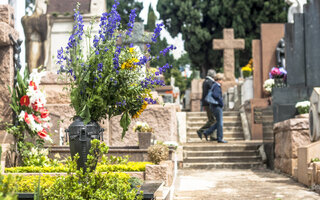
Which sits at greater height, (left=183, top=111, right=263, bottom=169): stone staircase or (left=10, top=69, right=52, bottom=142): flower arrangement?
(left=10, top=69, right=52, bottom=142): flower arrangement

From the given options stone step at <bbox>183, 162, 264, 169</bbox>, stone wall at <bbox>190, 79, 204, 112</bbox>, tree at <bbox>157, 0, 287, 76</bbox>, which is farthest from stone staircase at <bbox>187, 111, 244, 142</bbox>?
tree at <bbox>157, 0, 287, 76</bbox>

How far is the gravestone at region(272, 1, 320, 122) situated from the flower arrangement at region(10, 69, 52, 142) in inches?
251

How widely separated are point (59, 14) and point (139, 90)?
9.13 meters

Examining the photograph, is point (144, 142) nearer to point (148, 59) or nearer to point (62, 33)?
point (148, 59)

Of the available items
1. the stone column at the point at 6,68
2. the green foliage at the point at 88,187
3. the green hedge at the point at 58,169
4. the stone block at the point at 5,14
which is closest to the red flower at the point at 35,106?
the stone column at the point at 6,68


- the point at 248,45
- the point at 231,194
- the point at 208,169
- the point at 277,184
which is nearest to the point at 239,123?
the point at 208,169

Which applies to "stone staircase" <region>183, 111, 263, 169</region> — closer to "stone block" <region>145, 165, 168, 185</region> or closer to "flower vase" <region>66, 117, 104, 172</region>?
"stone block" <region>145, 165, 168, 185</region>

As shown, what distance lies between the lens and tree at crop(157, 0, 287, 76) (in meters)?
32.6

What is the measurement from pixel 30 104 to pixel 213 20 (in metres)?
28.6

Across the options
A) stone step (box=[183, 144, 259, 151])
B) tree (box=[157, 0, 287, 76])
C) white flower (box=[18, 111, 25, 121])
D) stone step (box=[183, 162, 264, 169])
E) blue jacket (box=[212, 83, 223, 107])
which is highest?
tree (box=[157, 0, 287, 76])

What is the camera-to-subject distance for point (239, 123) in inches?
632

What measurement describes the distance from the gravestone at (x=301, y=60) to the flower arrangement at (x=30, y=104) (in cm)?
637

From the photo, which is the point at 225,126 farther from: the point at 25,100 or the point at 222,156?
the point at 25,100

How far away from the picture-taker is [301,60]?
12.1 meters
